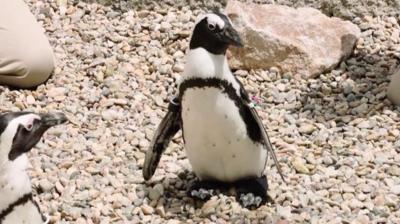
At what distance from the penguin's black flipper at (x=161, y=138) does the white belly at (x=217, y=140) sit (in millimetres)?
113

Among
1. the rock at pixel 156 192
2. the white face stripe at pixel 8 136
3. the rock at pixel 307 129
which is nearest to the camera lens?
the white face stripe at pixel 8 136

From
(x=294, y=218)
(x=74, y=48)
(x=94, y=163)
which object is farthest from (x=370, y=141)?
(x=74, y=48)

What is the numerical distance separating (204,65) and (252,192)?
1.87 ft

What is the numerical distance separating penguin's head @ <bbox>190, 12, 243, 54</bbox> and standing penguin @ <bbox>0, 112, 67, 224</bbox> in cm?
65

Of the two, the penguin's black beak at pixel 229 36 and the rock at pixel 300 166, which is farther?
the rock at pixel 300 166

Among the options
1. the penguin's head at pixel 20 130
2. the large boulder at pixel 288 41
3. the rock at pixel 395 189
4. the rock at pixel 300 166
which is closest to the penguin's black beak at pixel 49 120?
the penguin's head at pixel 20 130

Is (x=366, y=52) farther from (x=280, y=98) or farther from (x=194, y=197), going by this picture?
(x=194, y=197)

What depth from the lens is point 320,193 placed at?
3.64 meters

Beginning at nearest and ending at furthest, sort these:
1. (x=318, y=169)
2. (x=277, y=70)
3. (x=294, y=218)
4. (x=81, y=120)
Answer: (x=294, y=218)
(x=318, y=169)
(x=81, y=120)
(x=277, y=70)

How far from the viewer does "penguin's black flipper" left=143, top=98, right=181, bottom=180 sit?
3539mm

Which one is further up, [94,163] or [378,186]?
[378,186]

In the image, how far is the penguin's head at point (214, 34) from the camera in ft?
10.7

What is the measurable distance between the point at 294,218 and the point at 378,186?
16.9 inches

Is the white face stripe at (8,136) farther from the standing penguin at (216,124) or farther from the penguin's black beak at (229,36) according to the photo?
the penguin's black beak at (229,36)
